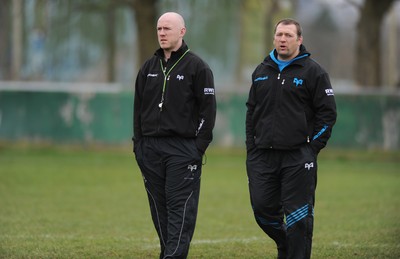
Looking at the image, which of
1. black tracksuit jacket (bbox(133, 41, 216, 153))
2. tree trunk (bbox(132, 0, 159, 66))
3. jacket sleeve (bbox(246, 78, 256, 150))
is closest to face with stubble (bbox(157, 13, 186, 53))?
black tracksuit jacket (bbox(133, 41, 216, 153))

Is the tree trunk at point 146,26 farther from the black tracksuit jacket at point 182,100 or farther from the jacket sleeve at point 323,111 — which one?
the jacket sleeve at point 323,111

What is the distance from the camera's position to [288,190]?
7441mm

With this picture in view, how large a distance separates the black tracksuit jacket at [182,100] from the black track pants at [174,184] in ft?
0.34

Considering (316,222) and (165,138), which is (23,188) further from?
(165,138)

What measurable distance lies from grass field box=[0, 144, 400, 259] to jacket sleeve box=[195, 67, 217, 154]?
1.77 metres

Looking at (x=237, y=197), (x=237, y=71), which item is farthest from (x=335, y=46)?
(x=237, y=197)

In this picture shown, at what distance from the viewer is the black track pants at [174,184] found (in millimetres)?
7473

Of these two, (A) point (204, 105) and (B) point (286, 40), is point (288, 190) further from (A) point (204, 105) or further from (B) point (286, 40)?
(B) point (286, 40)

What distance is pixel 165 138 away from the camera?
761 cm

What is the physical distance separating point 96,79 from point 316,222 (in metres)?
31.7

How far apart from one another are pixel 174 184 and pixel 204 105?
786 millimetres

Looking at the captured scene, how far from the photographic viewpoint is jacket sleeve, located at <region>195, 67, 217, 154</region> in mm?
7559

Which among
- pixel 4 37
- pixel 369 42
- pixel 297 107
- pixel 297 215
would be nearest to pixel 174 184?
pixel 297 215

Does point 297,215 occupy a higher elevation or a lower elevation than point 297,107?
lower
